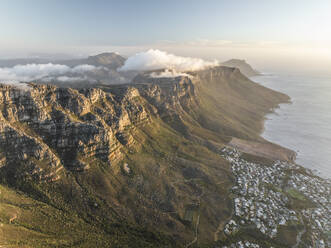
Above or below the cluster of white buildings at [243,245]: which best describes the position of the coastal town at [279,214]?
above

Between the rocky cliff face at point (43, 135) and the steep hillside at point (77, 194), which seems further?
the rocky cliff face at point (43, 135)

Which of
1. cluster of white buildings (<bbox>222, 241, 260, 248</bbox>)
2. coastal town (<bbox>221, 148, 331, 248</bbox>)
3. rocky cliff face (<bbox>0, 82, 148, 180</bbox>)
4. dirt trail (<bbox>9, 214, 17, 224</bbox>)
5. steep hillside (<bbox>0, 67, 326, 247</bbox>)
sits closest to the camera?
dirt trail (<bbox>9, 214, 17, 224</bbox>)

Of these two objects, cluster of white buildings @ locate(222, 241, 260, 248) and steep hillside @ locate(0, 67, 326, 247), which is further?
cluster of white buildings @ locate(222, 241, 260, 248)

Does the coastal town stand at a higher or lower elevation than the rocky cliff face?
lower

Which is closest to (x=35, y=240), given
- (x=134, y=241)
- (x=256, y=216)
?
(x=134, y=241)

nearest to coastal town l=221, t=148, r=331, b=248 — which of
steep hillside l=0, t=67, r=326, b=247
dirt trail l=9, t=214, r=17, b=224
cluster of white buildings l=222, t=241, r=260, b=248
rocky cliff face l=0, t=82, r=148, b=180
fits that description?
cluster of white buildings l=222, t=241, r=260, b=248

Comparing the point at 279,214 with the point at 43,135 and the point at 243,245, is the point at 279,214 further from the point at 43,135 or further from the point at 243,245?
the point at 43,135

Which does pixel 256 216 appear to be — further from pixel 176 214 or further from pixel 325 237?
pixel 176 214

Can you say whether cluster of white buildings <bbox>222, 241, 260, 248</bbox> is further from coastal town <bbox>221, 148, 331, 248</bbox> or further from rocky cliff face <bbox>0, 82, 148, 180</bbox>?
rocky cliff face <bbox>0, 82, 148, 180</bbox>

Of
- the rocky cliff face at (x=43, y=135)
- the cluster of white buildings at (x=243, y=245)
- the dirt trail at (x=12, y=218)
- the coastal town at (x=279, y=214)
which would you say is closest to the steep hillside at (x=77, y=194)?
the rocky cliff face at (x=43, y=135)

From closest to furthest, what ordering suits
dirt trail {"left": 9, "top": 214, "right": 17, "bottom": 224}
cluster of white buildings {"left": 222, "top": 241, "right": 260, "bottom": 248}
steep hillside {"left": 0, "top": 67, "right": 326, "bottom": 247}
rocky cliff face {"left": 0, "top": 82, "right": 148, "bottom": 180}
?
dirt trail {"left": 9, "top": 214, "right": 17, "bottom": 224}
steep hillside {"left": 0, "top": 67, "right": 326, "bottom": 247}
cluster of white buildings {"left": 222, "top": 241, "right": 260, "bottom": 248}
rocky cliff face {"left": 0, "top": 82, "right": 148, "bottom": 180}

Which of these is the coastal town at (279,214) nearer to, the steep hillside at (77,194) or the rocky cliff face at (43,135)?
the steep hillside at (77,194)

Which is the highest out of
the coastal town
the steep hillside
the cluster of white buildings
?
the steep hillside
